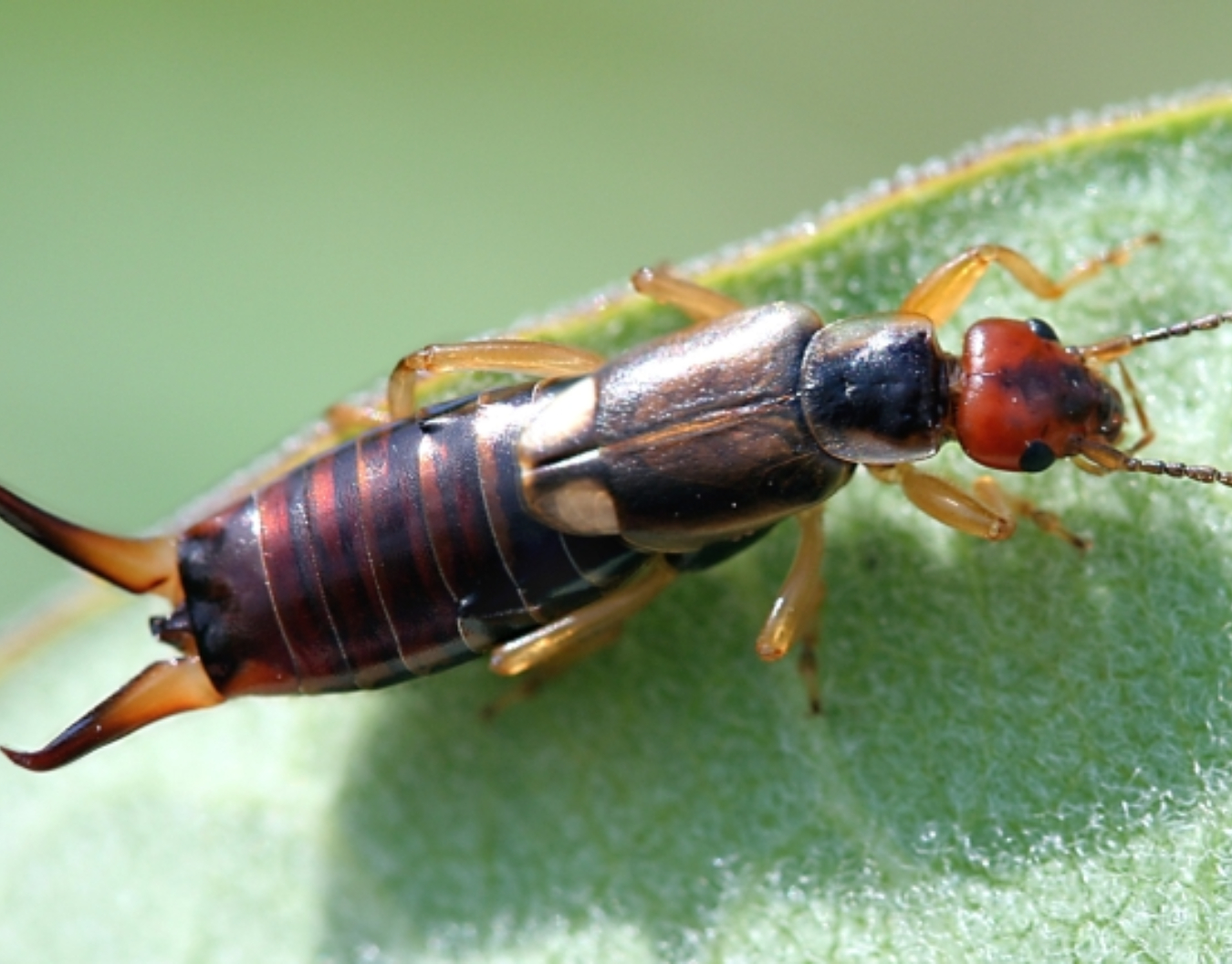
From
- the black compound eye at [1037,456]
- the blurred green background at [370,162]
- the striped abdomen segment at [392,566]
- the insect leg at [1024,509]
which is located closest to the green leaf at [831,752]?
the insect leg at [1024,509]

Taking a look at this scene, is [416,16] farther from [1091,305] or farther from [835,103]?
[1091,305]

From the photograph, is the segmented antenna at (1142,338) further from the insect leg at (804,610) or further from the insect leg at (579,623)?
the insect leg at (579,623)

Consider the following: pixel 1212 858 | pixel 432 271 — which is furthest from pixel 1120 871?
pixel 432 271

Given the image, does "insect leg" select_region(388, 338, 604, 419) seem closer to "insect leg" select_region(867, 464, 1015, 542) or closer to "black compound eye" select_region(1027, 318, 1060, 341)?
"insect leg" select_region(867, 464, 1015, 542)

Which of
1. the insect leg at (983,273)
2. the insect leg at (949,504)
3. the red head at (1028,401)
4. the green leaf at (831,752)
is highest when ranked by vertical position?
the insect leg at (983,273)

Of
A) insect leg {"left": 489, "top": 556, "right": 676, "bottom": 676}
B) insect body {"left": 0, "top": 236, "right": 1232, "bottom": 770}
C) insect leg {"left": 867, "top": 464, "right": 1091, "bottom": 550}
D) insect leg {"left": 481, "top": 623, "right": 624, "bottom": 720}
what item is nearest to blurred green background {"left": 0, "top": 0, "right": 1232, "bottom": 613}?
insect body {"left": 0, "top": 236, "right": 1232, "bottom": 770}

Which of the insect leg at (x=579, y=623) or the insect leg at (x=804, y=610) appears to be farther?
the insect leg at (x=579, y=623)

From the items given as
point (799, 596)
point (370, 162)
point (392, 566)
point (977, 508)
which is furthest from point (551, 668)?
point (370, 162)
